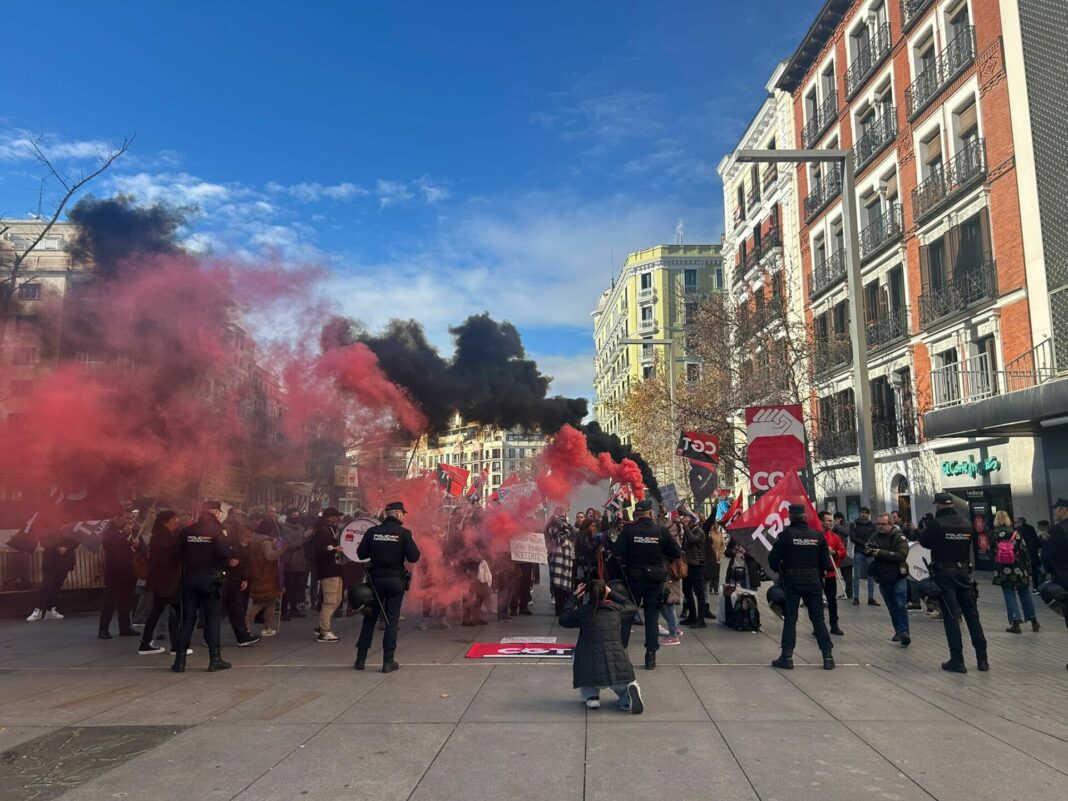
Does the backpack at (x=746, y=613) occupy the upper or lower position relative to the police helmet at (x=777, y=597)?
lower

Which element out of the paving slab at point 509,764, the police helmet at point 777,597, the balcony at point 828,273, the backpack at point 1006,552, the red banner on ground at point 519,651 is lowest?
the red banner on ground at point 519,651

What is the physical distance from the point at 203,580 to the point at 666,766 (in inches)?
208

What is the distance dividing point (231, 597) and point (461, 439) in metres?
5.73

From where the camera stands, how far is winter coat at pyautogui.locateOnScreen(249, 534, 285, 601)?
9.78 metres

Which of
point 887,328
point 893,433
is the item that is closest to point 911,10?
point 887,328

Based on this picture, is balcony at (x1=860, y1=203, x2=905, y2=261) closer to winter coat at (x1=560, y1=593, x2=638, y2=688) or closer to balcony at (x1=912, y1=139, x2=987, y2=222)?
balcony at (x1=912, y1=139, x2=987, y2=222)

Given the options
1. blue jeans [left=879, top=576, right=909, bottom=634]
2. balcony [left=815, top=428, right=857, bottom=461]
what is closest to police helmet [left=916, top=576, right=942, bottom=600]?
blue jeans [left=879, top=576, right=909, bottom=634]

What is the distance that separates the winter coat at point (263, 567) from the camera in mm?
9781

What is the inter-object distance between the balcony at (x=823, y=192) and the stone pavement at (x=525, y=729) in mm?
21521

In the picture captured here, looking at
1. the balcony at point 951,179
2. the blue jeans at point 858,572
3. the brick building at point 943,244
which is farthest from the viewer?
the balcony at point 951,179

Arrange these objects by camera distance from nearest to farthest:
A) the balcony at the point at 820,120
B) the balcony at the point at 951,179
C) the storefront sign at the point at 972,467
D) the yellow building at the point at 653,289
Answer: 1. the storefront sign at the point at 972,467
2. the balcony at the point at 951,179
3. the balcony at the point at 820,120
4. the yellow building at the point at 653,289

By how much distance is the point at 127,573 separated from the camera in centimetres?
1002

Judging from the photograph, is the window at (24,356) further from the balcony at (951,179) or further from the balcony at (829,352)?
the balcony at (951,179)

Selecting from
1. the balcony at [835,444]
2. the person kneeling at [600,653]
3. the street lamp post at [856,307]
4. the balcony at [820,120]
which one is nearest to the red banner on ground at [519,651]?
the person kneeling at [600,653]
